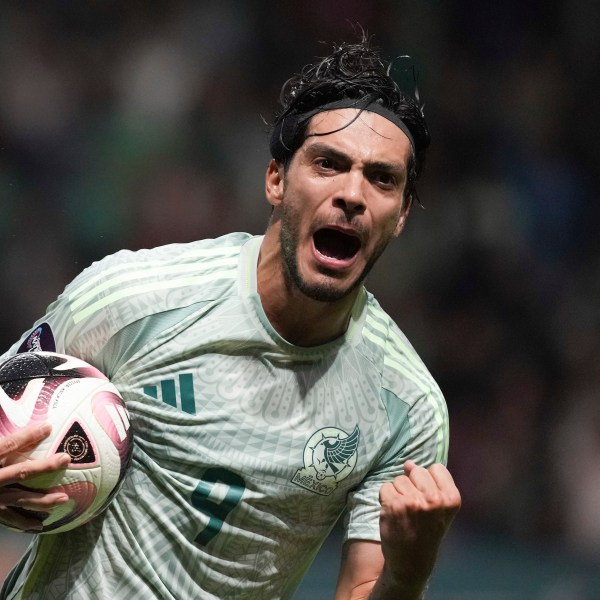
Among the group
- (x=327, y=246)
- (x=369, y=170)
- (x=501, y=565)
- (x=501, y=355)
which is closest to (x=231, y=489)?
(x=327, y=246)

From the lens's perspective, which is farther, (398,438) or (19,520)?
(398,438)

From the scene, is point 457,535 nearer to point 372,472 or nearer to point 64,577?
point 372,472

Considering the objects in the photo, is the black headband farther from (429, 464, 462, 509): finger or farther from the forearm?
the forearm

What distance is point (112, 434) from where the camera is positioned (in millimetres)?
3016

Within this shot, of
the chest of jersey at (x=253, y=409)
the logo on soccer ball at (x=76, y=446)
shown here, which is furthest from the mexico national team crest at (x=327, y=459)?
the logo on soccer ball at (x=76, y=446)

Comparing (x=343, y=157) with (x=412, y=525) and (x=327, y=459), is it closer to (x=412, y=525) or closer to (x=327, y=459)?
(x=327, y=459)

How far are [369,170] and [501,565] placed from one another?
437 cm

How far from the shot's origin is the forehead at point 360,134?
3.38 m

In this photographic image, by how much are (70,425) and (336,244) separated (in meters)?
1.03

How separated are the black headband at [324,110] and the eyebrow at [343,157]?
0.12 metres

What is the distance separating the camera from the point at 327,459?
11.0 feet

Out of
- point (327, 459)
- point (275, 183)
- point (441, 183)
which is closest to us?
point (327, 459)

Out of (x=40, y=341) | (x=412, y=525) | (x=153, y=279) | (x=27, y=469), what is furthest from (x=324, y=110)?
(x=27, y=469)

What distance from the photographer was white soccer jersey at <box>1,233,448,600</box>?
10.6 ft
